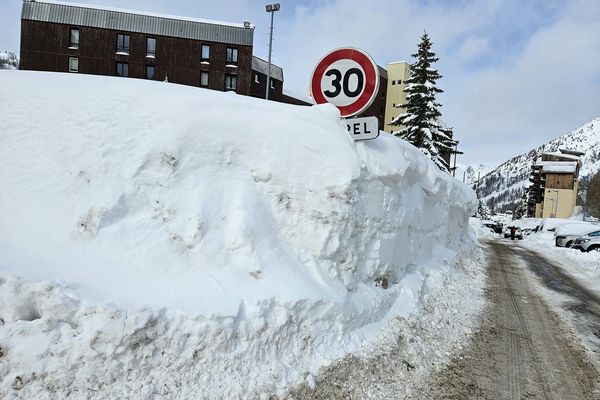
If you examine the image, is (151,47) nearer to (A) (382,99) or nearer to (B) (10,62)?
(A) (382,99)

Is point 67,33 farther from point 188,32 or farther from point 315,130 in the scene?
point 315,130

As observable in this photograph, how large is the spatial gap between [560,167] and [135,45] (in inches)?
2490

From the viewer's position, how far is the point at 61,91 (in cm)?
458

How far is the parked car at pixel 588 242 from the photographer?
20.9 meters

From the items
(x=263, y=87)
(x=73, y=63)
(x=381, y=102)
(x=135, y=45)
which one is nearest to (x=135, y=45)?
(x=135, y=45)

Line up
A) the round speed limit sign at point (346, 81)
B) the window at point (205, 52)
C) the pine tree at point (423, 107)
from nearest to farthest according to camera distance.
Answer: the round speed limit sign at point (346, 81) → the pine tree at point (423, 107) → the window at point (205, 52)

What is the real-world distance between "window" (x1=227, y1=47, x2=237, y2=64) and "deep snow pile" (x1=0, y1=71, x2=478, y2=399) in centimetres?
3638

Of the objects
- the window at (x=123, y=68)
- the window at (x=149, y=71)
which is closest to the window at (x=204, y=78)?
the window at (x=149, y=71)

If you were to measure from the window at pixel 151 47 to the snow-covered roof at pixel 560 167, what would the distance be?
60650mm

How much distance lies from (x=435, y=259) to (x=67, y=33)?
41063 mm

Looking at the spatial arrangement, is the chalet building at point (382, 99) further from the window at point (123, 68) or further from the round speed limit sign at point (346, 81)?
the round speed limit sign at point (346, 81)

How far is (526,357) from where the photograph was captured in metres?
5.01

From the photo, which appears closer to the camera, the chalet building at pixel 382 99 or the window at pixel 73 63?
the window at pixel 73 63

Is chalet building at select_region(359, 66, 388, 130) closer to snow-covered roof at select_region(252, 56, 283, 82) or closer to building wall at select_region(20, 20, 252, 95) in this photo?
snow-covered roof at select_region(252, 56, 283, 82)
